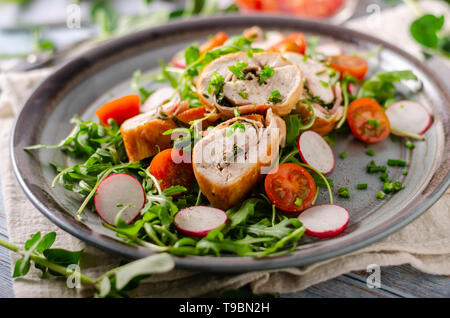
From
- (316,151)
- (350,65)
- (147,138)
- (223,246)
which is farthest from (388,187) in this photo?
(147,138)

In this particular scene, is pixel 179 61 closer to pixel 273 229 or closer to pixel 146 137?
pixel 146 137

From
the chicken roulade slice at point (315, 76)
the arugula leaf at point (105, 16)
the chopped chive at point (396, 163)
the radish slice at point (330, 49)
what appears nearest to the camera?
the chopped chive at point (396, 163)

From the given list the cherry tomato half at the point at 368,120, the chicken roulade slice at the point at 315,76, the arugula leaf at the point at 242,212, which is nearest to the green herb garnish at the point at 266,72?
the chicken roulade slice at the point at 315,76

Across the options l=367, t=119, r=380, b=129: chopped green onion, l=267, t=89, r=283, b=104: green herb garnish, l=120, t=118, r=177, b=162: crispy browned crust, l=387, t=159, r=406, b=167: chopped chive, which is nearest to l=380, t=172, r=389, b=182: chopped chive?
l=387, t=159, r=406, b=167: chopped chive

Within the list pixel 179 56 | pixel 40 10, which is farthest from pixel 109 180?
pixel 40 10

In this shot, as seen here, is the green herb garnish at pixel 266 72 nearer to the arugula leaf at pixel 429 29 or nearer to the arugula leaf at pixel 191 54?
the arugula leaf at pixel 191 54

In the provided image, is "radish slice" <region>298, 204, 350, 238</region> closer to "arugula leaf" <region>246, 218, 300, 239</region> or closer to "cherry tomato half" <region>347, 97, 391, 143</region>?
"arugula leaf" <region>246, 218, 300, 239</region>
